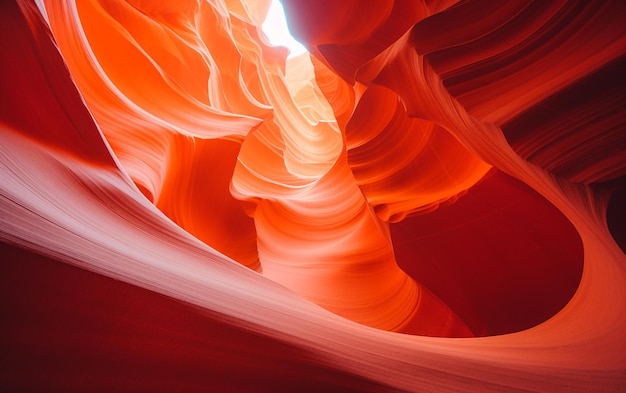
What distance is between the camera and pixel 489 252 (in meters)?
2.23

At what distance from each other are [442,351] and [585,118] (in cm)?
76

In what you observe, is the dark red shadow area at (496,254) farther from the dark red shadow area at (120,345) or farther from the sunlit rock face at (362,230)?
the dark red shadow area at (120,345)

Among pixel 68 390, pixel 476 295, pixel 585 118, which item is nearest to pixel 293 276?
pixel 476 295

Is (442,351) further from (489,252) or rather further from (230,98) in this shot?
(230,98)

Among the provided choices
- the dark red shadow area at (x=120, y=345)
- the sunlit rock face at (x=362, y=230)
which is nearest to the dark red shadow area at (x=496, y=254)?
the sunlit rock face at (x=362, y=230)

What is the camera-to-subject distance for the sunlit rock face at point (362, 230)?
700mm

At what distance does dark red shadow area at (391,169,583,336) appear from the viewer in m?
1.96

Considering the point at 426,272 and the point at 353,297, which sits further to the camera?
the point at 353,297

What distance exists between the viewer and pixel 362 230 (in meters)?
3.43

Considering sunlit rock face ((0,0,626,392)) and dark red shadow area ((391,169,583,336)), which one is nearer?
sunlit rock face ((0,0,626,392))

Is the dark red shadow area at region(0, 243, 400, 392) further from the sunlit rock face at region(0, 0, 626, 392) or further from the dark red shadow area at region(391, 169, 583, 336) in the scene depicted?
the dark red shadow area at region(391, 169, 583, 336)

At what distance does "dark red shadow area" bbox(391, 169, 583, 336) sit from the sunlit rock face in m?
0.01

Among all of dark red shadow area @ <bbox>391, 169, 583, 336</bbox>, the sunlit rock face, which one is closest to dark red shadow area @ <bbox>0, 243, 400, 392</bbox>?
the sunlit rock face

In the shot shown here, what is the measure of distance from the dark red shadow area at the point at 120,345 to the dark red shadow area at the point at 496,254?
5.18 feet
